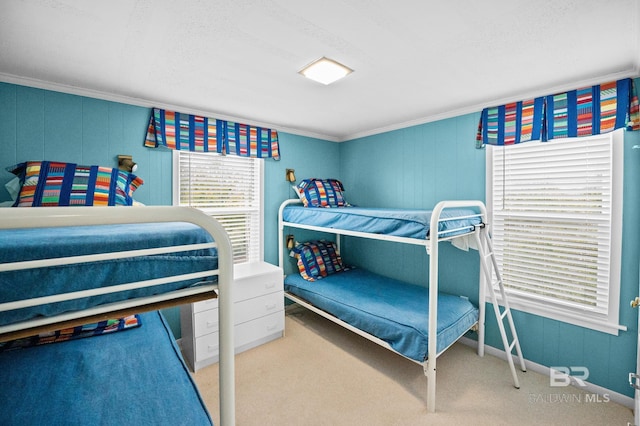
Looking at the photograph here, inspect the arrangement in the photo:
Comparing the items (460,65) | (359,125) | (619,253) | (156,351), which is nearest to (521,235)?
(619,253)

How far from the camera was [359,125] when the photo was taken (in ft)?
11.0

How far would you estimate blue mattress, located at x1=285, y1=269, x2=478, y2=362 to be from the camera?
79.3 inches

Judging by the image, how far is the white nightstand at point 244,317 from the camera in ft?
7.66

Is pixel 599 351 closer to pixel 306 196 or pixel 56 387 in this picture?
pixel 306 196

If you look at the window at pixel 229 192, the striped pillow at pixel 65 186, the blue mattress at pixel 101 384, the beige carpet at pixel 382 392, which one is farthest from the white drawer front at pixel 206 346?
the striped pillow at pixel 65 186

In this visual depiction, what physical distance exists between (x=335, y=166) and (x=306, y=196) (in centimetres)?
98

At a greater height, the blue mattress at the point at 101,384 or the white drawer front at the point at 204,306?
the blue mattress at the point at 101,384

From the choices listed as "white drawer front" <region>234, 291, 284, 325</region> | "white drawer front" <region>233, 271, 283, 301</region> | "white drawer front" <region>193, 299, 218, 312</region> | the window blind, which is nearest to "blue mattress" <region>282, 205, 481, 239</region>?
the window blind

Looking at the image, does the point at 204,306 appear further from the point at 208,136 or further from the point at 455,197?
the point at 455,197

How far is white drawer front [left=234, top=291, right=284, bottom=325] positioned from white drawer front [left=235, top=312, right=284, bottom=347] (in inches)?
1.8

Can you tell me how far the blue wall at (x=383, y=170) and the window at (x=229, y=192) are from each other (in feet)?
0.41

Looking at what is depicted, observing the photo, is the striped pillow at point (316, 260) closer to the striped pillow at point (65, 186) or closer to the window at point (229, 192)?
the window at point (229, 192)

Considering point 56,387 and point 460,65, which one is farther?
point 460,65

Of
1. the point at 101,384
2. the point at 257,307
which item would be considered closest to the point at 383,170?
the point at 257,307
